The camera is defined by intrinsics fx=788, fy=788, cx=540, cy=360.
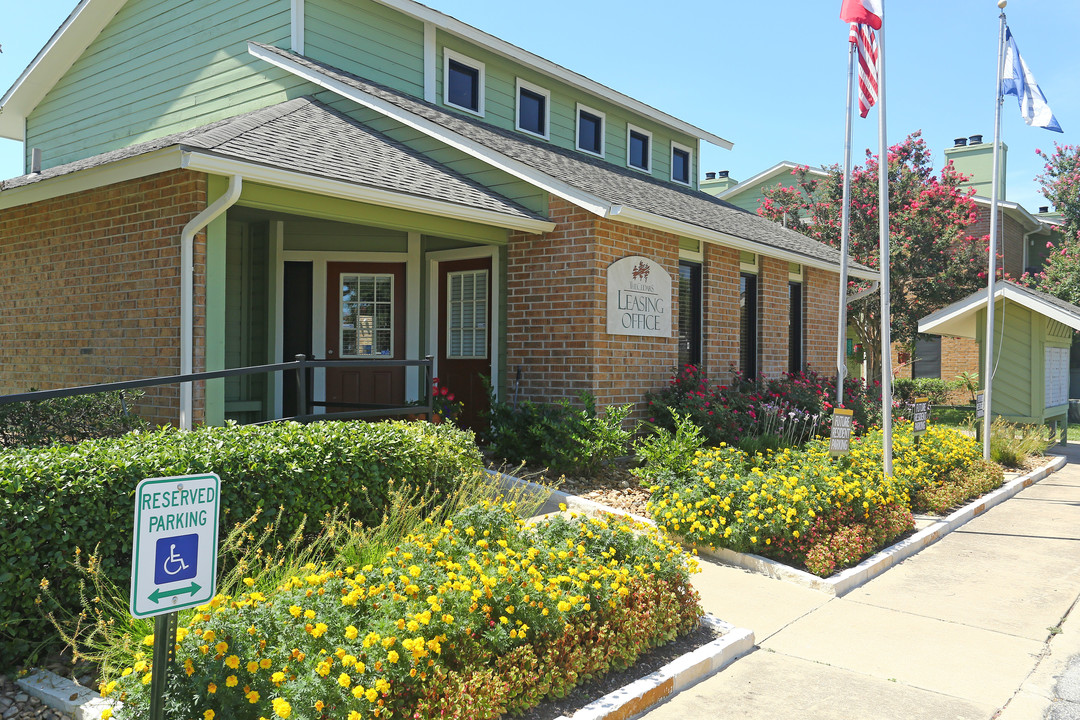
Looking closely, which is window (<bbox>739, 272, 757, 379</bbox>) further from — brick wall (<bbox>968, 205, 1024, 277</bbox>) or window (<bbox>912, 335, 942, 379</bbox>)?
brick wall (<bbox>968, 205, 1024, 277</bbox>)

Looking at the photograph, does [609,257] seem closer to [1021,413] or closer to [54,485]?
[54,485]

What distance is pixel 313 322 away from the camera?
10.4m

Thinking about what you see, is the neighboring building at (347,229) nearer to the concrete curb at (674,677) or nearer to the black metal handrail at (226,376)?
the black metal handrail at (226,376)

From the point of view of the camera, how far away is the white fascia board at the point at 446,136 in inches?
347

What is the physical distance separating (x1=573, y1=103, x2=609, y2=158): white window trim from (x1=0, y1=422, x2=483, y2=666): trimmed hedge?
9131 mm

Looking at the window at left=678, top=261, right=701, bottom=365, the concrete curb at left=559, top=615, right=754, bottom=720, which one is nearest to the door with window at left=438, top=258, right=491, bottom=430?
the window at left=678, top=261, right=701, bottom=365

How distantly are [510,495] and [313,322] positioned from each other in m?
4.58

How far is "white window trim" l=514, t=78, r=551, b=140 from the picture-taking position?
43.1ft


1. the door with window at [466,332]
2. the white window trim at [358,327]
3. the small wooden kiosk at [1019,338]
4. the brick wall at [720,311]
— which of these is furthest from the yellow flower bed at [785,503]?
the small wooden kiosk at [1019,338]

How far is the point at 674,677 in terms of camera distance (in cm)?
401

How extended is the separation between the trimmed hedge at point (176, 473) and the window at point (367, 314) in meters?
4.26

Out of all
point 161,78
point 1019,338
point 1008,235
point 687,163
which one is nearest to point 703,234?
point 1019,338

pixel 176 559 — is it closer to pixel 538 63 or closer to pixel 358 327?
pixel 358 327

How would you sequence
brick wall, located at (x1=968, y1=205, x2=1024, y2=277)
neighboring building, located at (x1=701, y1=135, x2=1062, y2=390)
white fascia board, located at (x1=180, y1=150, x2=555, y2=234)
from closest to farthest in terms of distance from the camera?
white fascia board, located at (x1=180, y1=150, x2=555, y2=234), neighboring building, located at (x1=701, y1=135, x2=1062, y2=390), brick wall, located at (x1=968, y1=205, x2=1024, y2=277)
